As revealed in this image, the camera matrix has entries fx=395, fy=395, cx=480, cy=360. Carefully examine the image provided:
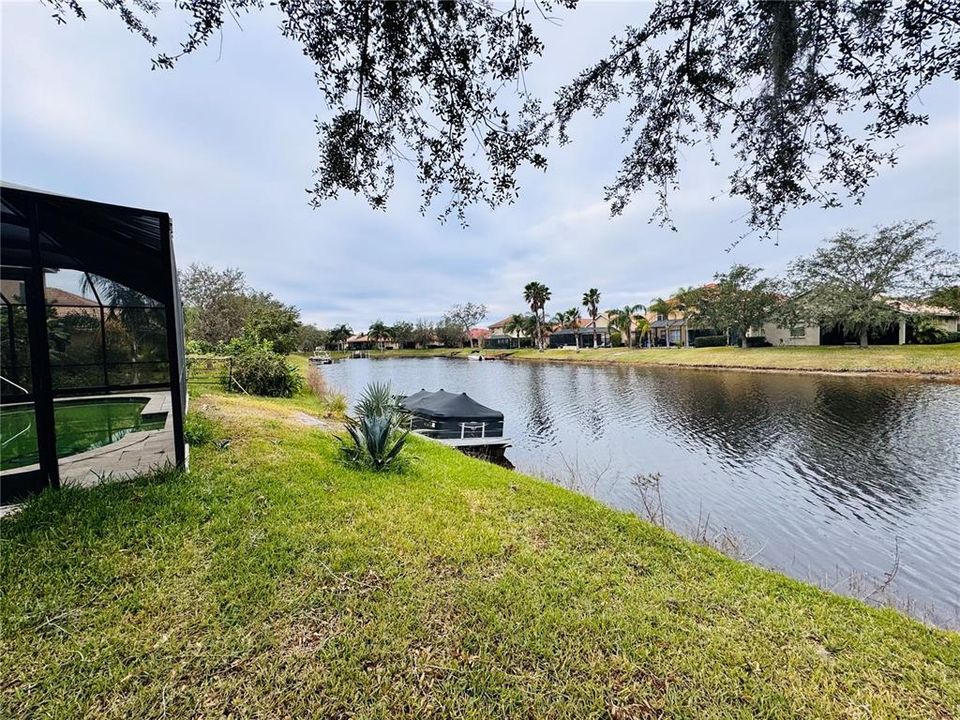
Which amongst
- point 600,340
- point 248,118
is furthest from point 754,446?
point 600,340

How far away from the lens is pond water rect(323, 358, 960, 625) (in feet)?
19.8

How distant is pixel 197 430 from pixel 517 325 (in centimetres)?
6564

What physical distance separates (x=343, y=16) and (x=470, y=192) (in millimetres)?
1451

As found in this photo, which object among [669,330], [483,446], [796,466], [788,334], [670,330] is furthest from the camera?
[670,330]

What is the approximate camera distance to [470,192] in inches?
137

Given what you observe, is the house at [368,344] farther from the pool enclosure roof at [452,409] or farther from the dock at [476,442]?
the dock at [476,442]

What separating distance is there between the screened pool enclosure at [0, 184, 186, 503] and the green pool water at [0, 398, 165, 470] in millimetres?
21

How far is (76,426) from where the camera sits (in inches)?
263

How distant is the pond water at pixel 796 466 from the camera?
19.8 feet

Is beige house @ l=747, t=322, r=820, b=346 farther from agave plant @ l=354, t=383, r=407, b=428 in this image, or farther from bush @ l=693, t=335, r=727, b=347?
agave plant @ l=354, t=383, r=407, b=428

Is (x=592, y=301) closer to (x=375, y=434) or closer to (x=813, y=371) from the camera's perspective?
(x=813, y=371)

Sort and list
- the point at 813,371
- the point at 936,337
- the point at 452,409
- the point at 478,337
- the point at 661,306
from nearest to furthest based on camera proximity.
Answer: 1. the point at 452,409
2. the point at 813,371
3. the point at 936,337
4. the point at 661,306
5. the point at 478,337

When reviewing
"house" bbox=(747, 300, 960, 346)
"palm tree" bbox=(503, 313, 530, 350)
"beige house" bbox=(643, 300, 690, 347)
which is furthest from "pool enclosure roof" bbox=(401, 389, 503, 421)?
"palm tree" bbox=(503, 313, 530, 350)

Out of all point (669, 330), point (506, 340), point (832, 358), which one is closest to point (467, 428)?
point (832, 358)
